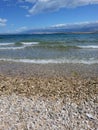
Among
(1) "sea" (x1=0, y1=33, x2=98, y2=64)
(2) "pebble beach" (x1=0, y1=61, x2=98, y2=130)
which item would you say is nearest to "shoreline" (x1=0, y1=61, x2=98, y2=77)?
(1) "sea" (x1=0, y1=33, x2=98, y2=64)

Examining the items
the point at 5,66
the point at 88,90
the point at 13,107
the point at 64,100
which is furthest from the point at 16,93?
the point at 5,66

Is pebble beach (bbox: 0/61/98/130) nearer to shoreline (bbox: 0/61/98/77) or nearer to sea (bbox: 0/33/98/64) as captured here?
shoreline (bbox: 0/61/98/77)

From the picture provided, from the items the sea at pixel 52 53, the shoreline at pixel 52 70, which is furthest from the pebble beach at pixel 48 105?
the sea at pixel 52 53

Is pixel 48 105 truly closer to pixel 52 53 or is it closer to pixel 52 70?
pixel 52 70

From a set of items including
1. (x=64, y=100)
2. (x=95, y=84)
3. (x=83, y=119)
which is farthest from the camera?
(x=95, y=84)

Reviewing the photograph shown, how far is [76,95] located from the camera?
22.7 ft

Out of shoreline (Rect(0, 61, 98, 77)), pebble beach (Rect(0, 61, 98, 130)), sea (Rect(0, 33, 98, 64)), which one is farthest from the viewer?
sea (Rect(0, 33, 98, 64))

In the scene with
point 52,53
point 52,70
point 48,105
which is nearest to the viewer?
point 48,105

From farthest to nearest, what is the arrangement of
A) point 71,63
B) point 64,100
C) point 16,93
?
point 71,63 < point 16,93 < point 64,100

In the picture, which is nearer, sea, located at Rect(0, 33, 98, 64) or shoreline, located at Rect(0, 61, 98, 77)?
shoreline, located at Rect(0, 61, 98, 77)

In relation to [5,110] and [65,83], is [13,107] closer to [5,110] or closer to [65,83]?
[5,110]

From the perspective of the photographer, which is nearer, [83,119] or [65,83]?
[83,119]

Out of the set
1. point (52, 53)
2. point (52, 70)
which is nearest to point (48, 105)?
point (52, 70)

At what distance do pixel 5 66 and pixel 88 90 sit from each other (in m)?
6.89
